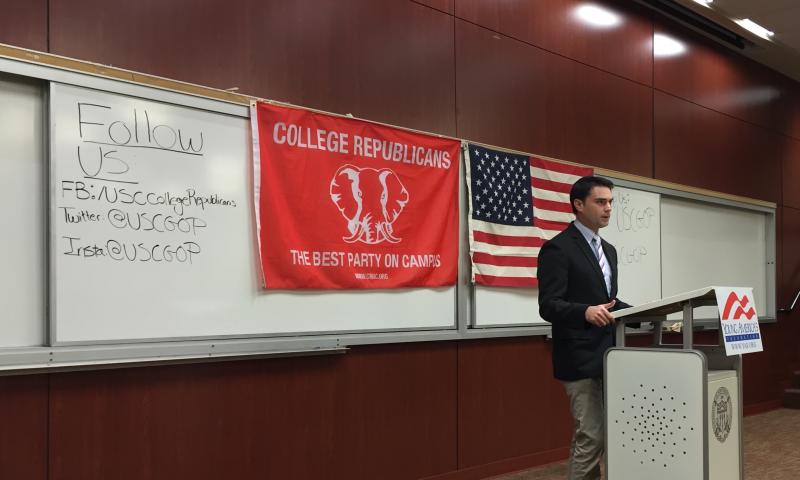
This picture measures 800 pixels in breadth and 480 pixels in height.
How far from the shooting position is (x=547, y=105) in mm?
5508

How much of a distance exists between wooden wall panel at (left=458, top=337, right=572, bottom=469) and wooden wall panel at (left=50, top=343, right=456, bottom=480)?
0.15 metres

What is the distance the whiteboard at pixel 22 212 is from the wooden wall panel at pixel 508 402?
2.60 meters

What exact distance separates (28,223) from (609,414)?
8.08ft

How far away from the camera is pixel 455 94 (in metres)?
4.81

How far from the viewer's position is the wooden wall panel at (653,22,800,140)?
689cm

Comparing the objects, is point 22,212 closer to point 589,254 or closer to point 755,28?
point 589,254

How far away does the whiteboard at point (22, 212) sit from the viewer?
2.94m

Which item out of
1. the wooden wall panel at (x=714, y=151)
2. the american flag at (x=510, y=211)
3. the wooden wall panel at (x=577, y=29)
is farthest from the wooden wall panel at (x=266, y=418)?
the wooden wall panel at (x=714, y=151)

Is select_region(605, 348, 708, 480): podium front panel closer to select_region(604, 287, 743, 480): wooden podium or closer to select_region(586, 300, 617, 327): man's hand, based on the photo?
select_region(604, 287, 743, 480): wooden podium

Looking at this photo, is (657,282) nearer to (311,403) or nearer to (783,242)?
(783,242)

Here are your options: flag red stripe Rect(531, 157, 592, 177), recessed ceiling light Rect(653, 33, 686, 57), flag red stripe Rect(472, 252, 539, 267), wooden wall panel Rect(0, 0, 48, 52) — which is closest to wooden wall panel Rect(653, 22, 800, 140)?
recessed ceiling light Rect(653, 33, 686, 57)

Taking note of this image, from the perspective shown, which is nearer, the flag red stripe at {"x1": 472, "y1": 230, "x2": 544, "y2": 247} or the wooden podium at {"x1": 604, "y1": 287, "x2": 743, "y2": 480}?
the wooden podium at {"x1": 604, "y1": 287, "x2": 743, "y2": 480}

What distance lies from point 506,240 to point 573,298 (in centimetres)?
176

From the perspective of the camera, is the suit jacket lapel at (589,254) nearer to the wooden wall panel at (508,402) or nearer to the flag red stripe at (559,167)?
the wooden wall panel at (508,402)
